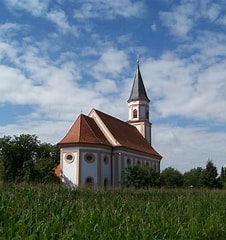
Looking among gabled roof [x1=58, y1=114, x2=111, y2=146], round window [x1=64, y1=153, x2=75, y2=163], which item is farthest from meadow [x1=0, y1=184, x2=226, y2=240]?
gabled roof [x1=58, y1=114, x2=111, y2=146]

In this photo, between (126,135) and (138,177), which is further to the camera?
(126,135)

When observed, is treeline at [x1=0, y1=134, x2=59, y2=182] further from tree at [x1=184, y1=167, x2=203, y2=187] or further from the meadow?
the meadow

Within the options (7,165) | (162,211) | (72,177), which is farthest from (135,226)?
(7,165)

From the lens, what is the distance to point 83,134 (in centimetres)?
4741

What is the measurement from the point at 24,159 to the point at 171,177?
764 inches

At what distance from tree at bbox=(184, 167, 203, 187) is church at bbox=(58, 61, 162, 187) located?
5.48 m

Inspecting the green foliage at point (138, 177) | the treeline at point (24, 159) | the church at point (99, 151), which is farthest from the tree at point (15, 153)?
the green foliage at point (138, 177)

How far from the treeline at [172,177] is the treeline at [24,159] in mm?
9556

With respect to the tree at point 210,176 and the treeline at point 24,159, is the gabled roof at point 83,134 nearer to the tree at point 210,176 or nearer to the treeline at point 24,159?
the treeline at point 24,159

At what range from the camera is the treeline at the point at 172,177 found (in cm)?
4906

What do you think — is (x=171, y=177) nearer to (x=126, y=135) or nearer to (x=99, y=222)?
(x=126, y=135)

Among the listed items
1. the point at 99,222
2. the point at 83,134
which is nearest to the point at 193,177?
the point at 83,134

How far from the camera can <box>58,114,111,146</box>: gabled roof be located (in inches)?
1843

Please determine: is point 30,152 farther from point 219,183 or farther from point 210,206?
point 210,206
